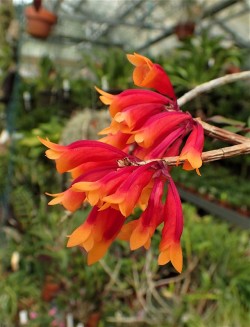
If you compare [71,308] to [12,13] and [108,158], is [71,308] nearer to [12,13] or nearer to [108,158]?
[108,158]

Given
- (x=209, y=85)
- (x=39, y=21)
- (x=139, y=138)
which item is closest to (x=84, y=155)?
(x=139, y=138)

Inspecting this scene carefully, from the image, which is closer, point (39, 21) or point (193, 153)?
point (193, 153)

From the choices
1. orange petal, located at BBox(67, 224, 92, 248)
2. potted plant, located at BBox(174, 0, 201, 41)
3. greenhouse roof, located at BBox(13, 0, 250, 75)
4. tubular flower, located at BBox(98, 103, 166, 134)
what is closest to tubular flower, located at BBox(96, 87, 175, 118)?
tubular flower, located at BBox(98, 103, 166, 134)

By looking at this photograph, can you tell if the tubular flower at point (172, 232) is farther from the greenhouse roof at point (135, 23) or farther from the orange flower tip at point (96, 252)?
the greenhouse roof at point (135, 23)

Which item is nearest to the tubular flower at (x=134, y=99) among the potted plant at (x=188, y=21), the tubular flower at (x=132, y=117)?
the tubular flower at (x=132, y=117)

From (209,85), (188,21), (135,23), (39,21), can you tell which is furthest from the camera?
(135,23)

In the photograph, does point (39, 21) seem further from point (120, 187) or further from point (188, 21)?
point (120, 187)

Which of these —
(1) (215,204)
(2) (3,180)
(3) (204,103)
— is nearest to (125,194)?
(1) (215,204)
